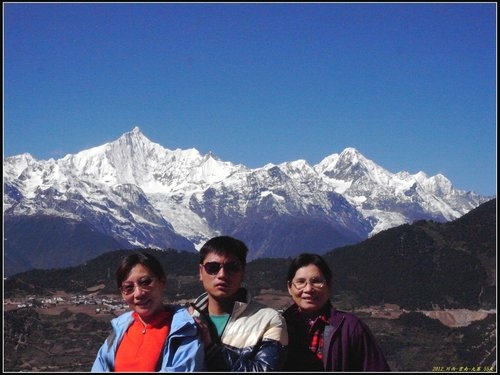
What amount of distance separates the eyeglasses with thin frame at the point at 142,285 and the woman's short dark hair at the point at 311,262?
1.93 m

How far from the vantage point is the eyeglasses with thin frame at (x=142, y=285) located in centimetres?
916

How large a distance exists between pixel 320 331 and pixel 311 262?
0.88 meters

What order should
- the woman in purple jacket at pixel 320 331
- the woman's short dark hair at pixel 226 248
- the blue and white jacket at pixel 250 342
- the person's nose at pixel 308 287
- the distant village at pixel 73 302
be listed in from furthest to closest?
the distant village at pixel 73 302 < the person's nose at pixel 308 287 < the woman in purple jacket at pixel 320 331 < the woman's short dark hair at pixel 226 248 < the blue and white jacket at pixel 250 342

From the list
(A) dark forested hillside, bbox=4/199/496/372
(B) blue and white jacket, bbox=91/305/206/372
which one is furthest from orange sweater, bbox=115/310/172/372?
(A) dark forested hillside, bbox=4/199/496/372

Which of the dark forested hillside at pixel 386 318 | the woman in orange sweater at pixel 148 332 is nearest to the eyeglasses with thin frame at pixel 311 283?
the woman in orange sweater at pixel 148 332

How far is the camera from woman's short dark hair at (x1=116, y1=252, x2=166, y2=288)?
922 cm

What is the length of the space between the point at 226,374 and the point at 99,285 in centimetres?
19657

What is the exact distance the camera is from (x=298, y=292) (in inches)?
392

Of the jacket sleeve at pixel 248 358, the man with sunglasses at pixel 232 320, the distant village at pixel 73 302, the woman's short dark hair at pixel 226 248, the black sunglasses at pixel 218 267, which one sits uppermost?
Result: the distant village at pixel 73 302

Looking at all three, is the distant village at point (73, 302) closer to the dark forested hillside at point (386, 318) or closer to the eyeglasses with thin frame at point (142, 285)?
the dark forested hillside at point (386, 318)

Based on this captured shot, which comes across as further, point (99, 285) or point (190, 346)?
point (99, 285)

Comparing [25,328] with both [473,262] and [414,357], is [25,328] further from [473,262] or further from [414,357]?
[473,262]

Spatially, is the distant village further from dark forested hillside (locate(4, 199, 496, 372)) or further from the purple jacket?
the purple jacket

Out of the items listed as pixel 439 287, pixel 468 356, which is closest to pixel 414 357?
pixel 468 356
